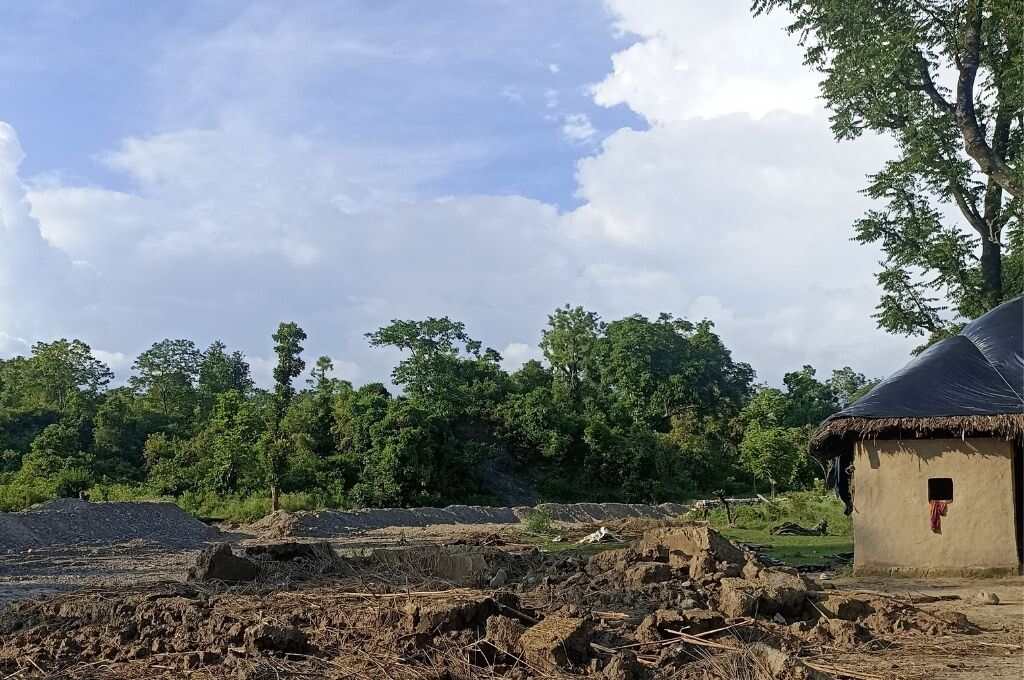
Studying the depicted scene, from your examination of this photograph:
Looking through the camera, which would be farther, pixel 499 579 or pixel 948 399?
pixel 948 399

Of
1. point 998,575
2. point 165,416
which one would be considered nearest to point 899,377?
point 998,575

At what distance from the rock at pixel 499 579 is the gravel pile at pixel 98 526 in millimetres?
11745

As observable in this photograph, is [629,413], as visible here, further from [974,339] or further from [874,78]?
[974,339]

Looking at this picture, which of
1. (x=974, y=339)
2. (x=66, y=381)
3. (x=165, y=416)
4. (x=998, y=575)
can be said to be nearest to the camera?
(x=998, y=575)

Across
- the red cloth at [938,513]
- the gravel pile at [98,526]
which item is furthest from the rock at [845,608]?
the gravel pile at [98,526]

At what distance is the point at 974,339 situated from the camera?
14.6m

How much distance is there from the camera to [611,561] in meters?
11.6

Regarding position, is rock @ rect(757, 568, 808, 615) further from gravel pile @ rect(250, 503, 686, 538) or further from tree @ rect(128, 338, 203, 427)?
tree @ rect(128, 338, 203, 427)

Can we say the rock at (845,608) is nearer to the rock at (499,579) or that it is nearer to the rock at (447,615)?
the rock at (447,615)

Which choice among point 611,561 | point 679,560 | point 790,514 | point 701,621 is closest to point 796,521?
point 790,514

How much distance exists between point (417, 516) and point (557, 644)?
21200mm

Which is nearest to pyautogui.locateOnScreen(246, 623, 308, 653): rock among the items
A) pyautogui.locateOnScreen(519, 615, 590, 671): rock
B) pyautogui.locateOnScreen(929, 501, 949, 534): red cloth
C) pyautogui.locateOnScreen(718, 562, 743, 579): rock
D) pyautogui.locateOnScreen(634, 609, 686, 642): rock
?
pyautogui.locateOnScreen(519, 615, 590, 671): rock

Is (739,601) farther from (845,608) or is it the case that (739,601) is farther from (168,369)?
(168,369)

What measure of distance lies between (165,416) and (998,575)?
1275 inches
